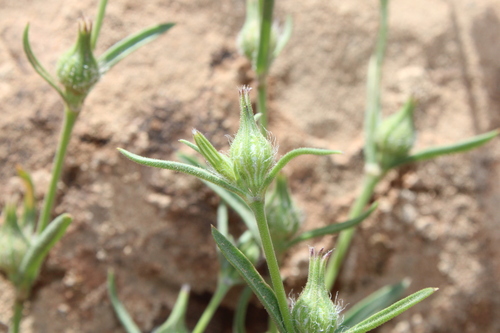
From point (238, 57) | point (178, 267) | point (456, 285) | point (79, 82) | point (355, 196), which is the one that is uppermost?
point (238, 57)

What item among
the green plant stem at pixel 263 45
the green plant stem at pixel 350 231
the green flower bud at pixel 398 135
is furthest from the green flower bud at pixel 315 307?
the green flower bud at pixel 398 135

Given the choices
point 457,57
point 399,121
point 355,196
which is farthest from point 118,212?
point 457,57

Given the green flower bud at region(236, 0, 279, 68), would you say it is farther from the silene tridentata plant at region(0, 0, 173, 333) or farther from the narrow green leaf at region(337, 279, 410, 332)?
the narrow green leaf at region(337, 279, 410, 332)

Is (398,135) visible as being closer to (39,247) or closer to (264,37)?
(264,37)

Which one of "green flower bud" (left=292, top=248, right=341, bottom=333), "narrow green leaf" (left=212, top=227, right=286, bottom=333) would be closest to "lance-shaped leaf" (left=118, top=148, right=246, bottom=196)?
"narrow green leaf" (left=212, top=227, right=286, bottom=333)

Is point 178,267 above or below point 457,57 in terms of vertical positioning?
below

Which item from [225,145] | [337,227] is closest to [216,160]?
[337,227]

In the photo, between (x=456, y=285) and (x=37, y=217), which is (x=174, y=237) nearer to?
(x=37, y=217)

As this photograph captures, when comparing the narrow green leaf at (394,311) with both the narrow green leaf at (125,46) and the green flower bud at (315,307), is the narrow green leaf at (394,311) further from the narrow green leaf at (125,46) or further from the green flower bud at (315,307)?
the narrow green leaf at (125,46)
